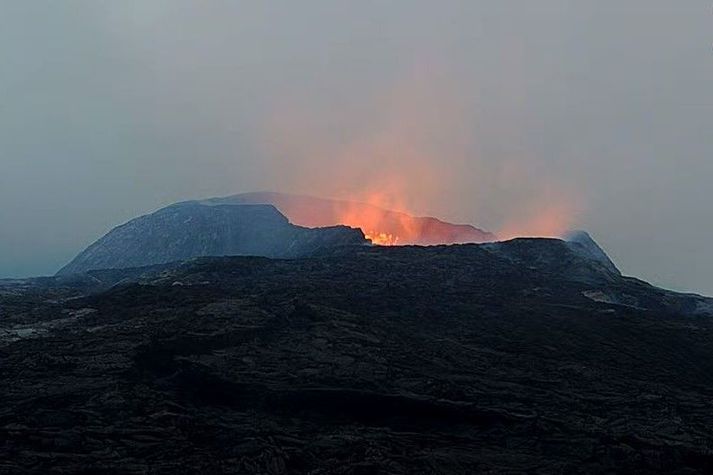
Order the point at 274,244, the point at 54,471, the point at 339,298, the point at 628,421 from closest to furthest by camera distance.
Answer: the point at 54,471, the point at 628,421, the point at 339,298, the point at 274,244

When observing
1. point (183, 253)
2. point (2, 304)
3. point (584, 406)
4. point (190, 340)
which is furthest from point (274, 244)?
point (584, 406)

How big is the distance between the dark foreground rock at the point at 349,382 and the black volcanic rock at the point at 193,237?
70.3 m

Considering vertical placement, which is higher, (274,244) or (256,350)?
(274,244)

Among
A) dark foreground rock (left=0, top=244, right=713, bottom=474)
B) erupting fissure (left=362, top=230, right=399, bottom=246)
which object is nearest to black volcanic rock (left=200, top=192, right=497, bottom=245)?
erupting fissure (left=362, top=230, right=399, bottom=246)

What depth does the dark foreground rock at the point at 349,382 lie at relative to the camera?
27516 mm

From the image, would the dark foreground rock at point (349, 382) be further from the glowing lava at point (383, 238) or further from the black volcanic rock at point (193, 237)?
the glowing lava at point (383, 238)

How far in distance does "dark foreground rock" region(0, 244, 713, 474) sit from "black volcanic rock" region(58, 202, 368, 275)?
70324mm

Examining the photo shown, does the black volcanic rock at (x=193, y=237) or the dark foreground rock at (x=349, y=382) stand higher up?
the black volcanic rock at (x=193, y=237)

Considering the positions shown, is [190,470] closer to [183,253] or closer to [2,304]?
[2,304]

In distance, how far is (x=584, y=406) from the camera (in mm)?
34188

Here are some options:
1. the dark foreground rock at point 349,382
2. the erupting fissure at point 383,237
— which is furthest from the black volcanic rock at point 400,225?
the dark foreground rock at point 349,382

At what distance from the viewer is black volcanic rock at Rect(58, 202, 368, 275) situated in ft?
437

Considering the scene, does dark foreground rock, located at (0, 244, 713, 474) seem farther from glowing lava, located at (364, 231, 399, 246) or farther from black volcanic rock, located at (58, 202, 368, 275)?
glowing lava, located at (364, 231, 399, 246)

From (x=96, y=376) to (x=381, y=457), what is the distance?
701 inches
